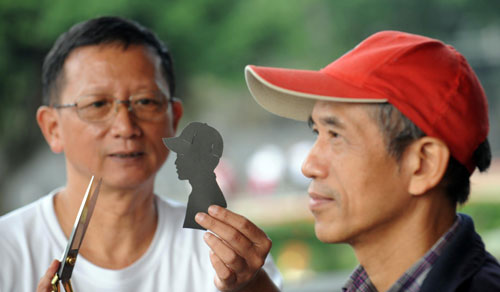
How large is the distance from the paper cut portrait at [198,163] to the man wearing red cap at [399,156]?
216 millimetres

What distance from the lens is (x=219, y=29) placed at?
578 centimetres

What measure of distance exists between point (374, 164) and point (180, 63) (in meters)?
4.55

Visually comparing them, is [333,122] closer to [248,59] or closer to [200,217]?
[200,217]

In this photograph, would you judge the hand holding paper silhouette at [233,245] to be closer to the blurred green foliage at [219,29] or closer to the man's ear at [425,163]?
the man's ear at [425,163]

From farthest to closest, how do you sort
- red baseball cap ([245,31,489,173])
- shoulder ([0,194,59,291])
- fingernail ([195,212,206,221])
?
shoulder ([0,194,59,291]), fingernail ([195,212,206,221]), red baseball cap ([245,31,489,173])

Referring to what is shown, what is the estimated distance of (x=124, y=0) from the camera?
494 cm

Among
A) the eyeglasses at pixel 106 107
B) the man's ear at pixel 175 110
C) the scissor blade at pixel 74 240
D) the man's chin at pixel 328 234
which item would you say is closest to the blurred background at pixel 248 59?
the man's ear at pixel 175 110

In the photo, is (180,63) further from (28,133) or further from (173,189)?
(173,189)

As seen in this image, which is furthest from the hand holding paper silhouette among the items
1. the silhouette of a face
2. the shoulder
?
the shoulder

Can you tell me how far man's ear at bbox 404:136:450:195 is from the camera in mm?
1415

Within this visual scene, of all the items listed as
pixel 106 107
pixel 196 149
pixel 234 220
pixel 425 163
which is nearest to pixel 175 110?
pixel 106 107

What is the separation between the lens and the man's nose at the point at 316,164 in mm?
1479

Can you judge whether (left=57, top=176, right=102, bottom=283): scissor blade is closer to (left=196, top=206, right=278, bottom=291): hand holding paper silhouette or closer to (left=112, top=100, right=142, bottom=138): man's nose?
(left=196, top=206, right=278, bottom=291): hand holding paper silhouette

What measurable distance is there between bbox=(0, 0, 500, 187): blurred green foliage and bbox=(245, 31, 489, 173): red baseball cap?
147 inches
